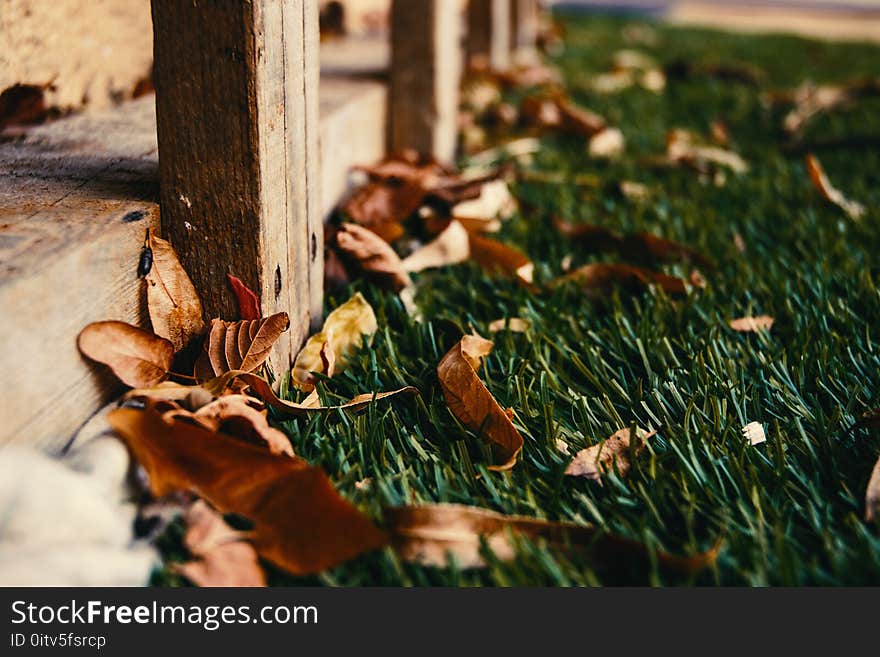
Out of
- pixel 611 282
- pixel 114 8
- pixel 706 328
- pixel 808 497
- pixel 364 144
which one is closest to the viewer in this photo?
pixel 808 497

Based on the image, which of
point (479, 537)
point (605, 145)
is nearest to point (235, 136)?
point (479, 537)

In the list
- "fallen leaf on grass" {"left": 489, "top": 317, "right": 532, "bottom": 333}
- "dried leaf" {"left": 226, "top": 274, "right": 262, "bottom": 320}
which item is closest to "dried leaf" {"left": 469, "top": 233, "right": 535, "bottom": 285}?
"fallen leaf on grass" {"left": 489, "top": 317, "right": 532, "bottom": 333}

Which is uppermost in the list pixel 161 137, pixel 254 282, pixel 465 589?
pixel 161 137

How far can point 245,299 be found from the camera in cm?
117

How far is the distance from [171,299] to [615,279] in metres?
0.84

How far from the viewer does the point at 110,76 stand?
1.82 metres

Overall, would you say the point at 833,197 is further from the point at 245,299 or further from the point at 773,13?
the point at 773,13

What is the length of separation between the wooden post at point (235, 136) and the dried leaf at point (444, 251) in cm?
44

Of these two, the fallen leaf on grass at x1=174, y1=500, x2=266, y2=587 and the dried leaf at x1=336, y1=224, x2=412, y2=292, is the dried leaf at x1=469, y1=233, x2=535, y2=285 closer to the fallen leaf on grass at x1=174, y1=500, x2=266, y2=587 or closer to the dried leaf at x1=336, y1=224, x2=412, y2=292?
the dried leaf at x1=336, y1=224, x2=412, y2=292

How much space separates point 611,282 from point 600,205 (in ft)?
2.01

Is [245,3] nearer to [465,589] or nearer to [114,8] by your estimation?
[465,589]

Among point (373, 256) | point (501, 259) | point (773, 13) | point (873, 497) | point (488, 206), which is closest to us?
point (873, 497)

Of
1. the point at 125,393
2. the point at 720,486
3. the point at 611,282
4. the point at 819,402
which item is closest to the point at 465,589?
the point at 720,486

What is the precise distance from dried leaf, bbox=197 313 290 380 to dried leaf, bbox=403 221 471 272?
20.3 inches
